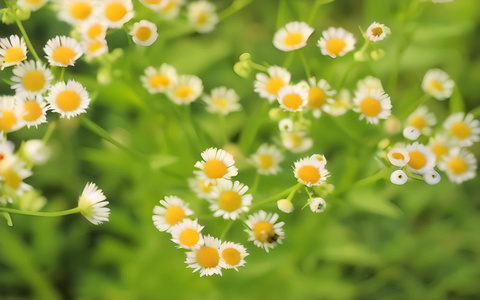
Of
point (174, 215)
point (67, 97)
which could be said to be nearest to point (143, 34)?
point (67, 97)

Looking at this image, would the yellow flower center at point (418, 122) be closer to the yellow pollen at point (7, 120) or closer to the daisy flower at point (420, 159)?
the daisy flower at point (420, 159)

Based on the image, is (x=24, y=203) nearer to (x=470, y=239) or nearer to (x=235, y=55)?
(x=235, y=55)

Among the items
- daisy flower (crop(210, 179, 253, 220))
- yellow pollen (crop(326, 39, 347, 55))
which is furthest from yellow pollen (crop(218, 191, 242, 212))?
yellow pollen (crop(326, 39, 347, 55))

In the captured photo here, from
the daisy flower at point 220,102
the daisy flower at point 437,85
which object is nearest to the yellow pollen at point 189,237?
the daisy flower at point 220,102

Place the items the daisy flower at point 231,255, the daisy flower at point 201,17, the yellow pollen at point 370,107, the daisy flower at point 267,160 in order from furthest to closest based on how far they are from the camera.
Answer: the daisy flower at point 201,17, the daisy flower at point 267,160, the yellow pollen at point 370,107, the daisy flower at point 231,255

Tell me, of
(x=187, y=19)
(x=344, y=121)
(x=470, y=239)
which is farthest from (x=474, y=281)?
(x=187, y=19)
